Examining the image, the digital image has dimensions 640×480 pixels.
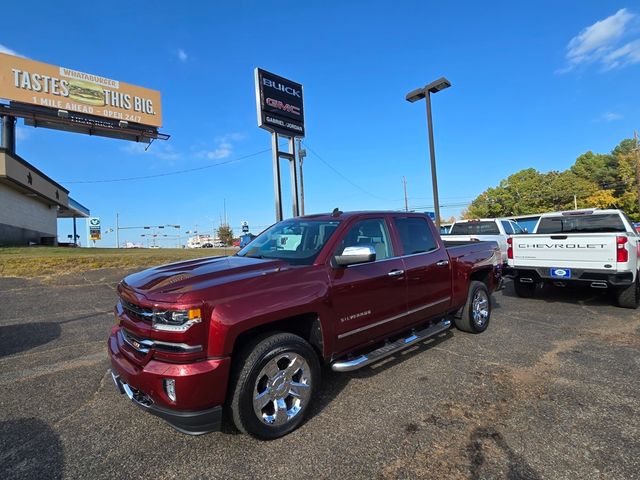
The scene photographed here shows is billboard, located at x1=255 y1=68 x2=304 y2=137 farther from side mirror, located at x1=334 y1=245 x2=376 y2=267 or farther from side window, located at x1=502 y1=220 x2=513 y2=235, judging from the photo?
side mirror, located at x1=334 y1=245 x2=376 y2=267

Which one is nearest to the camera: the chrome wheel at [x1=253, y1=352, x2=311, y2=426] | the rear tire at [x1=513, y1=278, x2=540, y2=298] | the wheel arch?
the chrome wheel at [x1=253, y1=352, x2=311, y2=426]

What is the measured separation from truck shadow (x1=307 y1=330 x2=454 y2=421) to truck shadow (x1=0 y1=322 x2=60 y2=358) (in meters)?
4.54

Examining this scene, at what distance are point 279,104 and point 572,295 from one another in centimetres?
1106

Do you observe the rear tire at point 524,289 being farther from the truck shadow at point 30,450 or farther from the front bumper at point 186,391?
the truck shadow at point 30,450

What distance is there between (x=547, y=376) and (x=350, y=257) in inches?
104

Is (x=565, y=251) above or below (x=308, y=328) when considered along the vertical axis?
above

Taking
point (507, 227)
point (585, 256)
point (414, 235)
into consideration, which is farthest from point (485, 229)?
point (414, 235)

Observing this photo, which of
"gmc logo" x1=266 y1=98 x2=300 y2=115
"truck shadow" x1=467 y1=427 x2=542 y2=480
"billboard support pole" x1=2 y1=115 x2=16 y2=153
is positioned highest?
"billboard support pole" x1=2 y1=115 x2=16 y2=153

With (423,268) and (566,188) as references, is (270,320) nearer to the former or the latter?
(423,268)

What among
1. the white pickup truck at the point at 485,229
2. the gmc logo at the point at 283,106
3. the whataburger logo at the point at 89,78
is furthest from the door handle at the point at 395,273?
the whataburger logo at the point at 89,78

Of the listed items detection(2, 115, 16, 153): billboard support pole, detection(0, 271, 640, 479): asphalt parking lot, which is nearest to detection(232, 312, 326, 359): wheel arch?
detection(0, 271, 640, 479): asphalt parking lot

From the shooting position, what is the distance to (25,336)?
20.4ft

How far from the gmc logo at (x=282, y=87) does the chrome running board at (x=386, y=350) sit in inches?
454

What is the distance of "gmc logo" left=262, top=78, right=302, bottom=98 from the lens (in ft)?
45.3
